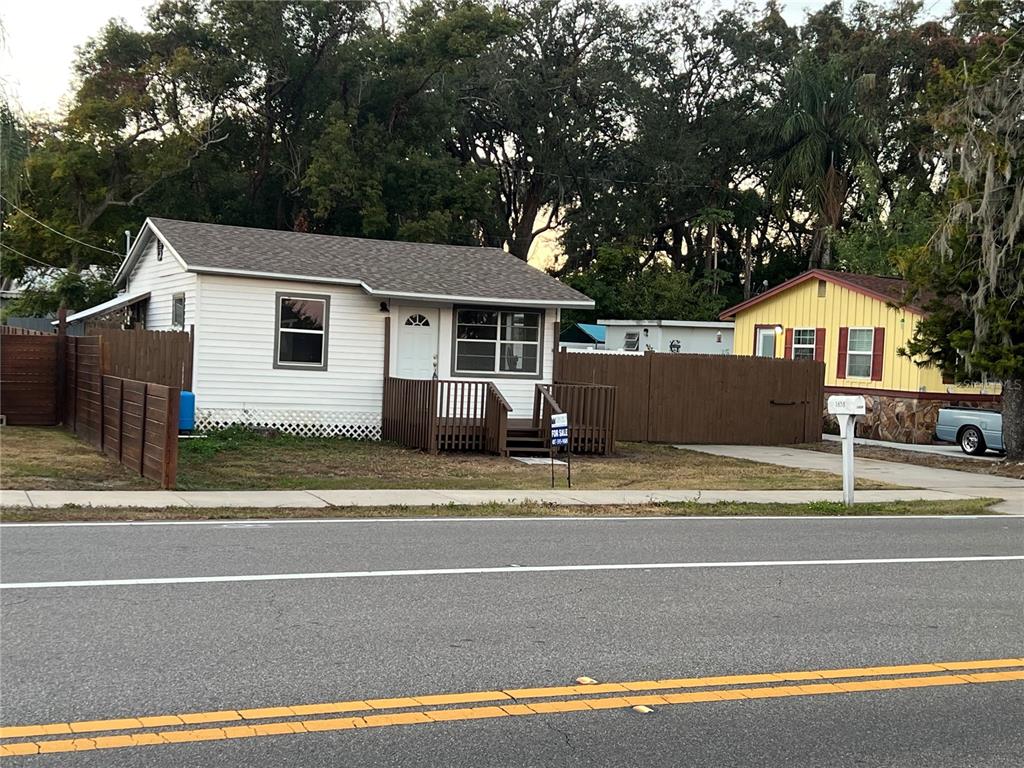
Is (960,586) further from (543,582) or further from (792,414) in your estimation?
(792,414)

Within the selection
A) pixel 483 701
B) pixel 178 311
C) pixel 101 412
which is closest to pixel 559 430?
pixel 101 412

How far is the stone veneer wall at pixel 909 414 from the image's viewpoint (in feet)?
92.7

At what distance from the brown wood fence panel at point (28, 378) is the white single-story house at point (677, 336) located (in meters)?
20.9

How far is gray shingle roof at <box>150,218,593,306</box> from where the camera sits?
22.5 metres

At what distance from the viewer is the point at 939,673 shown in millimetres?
6672

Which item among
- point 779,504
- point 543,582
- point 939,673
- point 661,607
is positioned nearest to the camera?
point 939,673

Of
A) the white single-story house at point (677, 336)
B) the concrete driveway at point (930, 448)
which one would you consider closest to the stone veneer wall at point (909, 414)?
the concrete driveway at point (930, 448)

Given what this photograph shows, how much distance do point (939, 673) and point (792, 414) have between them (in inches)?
848

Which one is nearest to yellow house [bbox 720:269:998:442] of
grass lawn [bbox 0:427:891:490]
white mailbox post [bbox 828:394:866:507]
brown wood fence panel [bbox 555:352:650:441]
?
brown wood fence panel [bbox 555:352:650:441]

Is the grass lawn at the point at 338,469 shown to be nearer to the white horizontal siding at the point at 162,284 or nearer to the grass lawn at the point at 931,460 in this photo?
the white horizontal siding at the point at 162,284

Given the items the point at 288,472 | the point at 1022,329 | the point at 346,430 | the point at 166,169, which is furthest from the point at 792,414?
the point at 166,169

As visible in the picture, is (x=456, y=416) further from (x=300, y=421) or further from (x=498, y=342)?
(x=300, y=421)

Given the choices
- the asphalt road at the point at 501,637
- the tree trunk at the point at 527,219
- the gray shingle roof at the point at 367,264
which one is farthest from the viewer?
the tree trunk at the point at 527,219

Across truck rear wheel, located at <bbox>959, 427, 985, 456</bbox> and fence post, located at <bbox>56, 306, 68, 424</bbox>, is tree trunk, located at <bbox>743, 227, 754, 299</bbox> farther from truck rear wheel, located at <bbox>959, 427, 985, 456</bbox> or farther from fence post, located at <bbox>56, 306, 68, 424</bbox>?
fence post, located at <bbox>56, 306, 68, 424</bbox>
